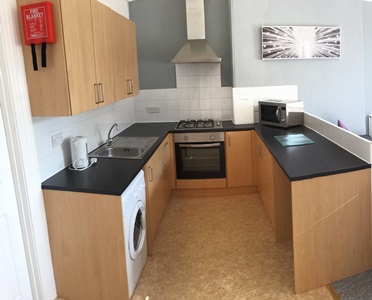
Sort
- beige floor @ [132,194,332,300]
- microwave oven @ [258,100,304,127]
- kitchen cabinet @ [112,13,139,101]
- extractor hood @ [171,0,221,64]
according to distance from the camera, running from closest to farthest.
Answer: beige floor @ [132,194,332,300] → kitchen cabinet @ [112,13,139,101] → microwave oven @ [258,100,304,127] → extractor hood @ [171,0,221,64]

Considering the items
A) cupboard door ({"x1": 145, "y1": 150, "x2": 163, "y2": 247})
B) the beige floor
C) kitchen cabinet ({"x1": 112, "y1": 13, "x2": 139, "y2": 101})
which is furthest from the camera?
kitchen cabinet ({"x1": 112, "y1": 13, "x2": 139, "y2": 101})

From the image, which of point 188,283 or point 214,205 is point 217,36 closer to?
point 214,205

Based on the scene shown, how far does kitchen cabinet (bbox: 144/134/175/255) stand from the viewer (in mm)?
2998

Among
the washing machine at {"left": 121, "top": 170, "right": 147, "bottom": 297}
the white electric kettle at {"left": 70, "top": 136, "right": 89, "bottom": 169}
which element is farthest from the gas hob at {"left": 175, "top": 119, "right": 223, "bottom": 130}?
the white electric kettle at {"left": 70, "top": 136, "right": 89, "bottom": 169}

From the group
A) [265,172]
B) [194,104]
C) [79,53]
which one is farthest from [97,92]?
[194,104]

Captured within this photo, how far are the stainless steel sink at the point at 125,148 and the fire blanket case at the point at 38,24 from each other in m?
1.23

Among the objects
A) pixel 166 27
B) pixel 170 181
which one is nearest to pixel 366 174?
pixel 170 181

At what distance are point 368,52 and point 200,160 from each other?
260 centimetres

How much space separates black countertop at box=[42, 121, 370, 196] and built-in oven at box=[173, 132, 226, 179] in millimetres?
862

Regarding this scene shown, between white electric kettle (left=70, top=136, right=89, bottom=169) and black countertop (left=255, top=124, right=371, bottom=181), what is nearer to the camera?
black countertop (left=255, top=124, right=371, bottom=181)

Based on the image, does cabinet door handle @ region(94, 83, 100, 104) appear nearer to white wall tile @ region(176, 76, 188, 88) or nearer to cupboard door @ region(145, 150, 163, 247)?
cupboard door @ region(145, 150, 163, 247)

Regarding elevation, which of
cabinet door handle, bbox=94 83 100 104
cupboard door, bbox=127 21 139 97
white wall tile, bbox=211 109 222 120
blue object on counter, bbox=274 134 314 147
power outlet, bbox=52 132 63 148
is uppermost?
cupboard door, bbox=127 21 139 97

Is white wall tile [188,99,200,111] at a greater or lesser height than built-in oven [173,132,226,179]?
greater

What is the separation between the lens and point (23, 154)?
7.11 feet
